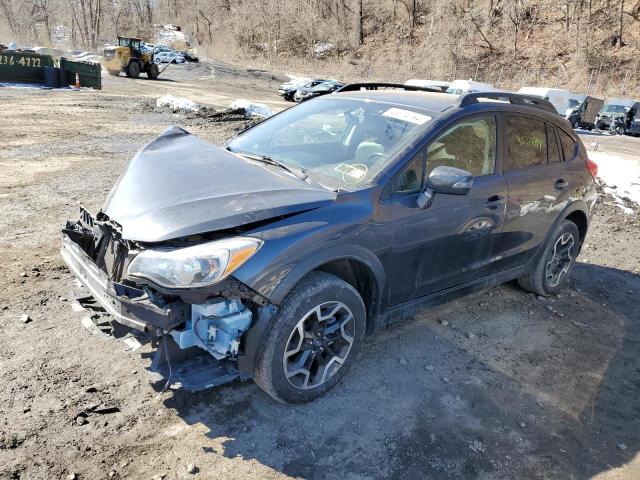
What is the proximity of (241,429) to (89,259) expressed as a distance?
133 centimetres

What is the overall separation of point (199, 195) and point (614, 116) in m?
31.0

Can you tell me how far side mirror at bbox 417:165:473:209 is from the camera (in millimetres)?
3330

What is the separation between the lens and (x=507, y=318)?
15.5ft

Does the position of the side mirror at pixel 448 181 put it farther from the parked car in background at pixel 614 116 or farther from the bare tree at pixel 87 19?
the bare tree at pixel 87 19

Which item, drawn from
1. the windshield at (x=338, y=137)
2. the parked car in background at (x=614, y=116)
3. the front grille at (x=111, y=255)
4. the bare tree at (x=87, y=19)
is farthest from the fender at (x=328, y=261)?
the bare tree at (x=87, y=19)

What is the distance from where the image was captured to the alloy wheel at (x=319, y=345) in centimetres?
308

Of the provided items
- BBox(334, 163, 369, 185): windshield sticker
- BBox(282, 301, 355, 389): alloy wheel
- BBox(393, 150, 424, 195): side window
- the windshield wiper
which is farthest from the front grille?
BBox(393, 150, 424, 195): side window

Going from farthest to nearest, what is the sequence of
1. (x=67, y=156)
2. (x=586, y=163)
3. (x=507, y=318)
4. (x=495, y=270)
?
(x=67, y=156), (x=586, y=163), (x=507, y=318), (x=495, y=270)

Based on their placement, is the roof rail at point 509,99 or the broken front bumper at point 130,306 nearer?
the broken front bumper at point 130,306

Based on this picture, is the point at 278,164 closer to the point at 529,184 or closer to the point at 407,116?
the point at 407,116

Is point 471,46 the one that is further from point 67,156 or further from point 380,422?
point 380,422

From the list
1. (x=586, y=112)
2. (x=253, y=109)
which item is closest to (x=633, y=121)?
(x=586, y=112)

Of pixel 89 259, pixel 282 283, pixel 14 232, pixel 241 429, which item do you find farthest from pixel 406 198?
pixel 14 232

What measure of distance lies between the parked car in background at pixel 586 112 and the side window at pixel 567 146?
25.8 meters
